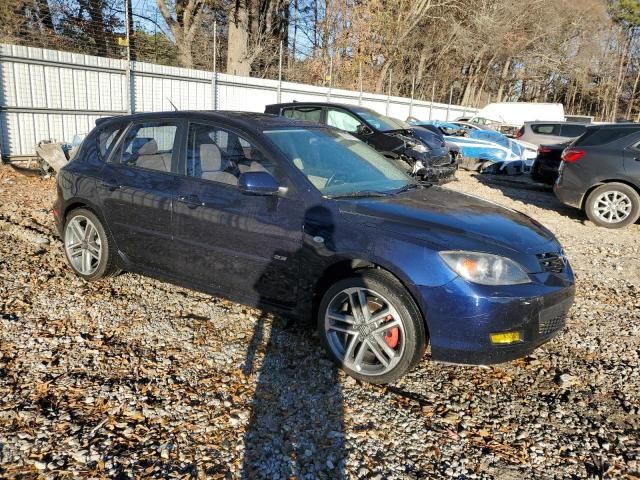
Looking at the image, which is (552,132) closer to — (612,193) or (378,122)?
(378,122)

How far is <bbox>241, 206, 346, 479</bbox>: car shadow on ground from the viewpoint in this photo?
2479mm

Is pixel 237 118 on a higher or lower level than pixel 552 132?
higher

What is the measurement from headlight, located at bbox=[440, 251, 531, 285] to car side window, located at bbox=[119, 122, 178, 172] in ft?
7.56

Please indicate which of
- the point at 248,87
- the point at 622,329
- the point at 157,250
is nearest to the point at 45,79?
the point at 248,87

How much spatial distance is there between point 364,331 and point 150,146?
2.38 meters

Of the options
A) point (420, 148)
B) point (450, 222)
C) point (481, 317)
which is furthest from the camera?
point (420, 148)

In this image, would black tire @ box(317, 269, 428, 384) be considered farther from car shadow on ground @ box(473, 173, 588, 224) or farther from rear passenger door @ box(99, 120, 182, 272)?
car shadow on ground @ box(473, 173, 588, 224)

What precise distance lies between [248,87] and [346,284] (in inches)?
501

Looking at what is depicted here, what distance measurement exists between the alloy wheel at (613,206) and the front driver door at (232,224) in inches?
256

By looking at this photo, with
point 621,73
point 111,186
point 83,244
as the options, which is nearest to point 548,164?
point 111,186

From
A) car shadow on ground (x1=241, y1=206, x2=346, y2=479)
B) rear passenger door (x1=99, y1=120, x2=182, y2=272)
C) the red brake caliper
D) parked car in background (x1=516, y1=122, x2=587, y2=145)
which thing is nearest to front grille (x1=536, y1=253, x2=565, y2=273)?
the red brake caliper

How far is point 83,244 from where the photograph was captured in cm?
461

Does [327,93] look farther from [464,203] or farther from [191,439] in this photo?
[191,439]

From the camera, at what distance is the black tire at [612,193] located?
7867mm
